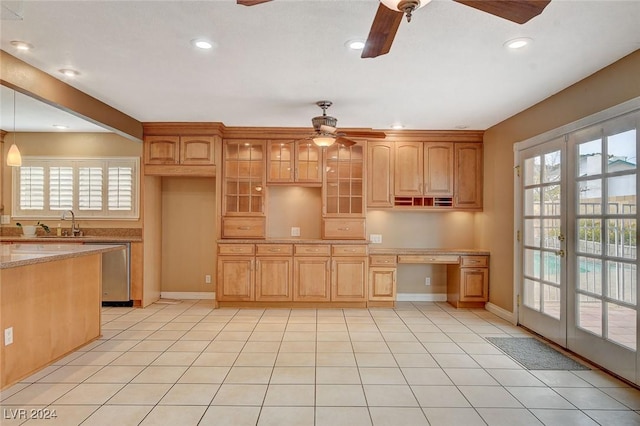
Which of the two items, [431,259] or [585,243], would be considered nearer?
[585,243]

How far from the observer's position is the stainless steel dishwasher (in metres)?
5.03

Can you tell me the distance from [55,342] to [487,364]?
3.88m

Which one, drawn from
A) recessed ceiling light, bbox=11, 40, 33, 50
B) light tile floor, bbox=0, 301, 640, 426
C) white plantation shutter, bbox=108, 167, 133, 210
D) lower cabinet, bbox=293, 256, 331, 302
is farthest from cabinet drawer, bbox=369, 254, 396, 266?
recessed ceiling light, bbox=11, 40, 33, 50

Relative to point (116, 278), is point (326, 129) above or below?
above

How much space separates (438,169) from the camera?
211 inches

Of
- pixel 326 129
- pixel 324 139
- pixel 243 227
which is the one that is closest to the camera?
pixel 326 129

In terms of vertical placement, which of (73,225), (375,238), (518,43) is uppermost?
(518,43)

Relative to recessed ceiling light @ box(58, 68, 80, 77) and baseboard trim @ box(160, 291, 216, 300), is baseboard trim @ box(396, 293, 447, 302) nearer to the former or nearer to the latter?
baseboard trim @ box(160, 291, 216, 300)

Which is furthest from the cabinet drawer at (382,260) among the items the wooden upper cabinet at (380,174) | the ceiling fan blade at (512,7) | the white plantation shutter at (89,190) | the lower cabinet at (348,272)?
the white plantation shutter at (89,190)

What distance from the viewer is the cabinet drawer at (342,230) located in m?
5.25

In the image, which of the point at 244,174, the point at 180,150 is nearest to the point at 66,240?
the point at 180,150

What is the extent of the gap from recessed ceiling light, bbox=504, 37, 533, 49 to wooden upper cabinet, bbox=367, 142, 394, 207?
8.90 feet

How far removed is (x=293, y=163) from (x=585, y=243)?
3.62 meters

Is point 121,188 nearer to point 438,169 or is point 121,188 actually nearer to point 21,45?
point 21,45
